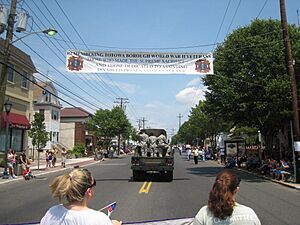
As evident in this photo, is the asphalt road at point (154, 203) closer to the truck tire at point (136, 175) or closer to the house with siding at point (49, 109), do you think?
the truck tire at point (136, 175)

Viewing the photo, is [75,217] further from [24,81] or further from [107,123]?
[107,123]

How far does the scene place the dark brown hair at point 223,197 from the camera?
315cm

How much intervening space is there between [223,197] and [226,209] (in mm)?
105

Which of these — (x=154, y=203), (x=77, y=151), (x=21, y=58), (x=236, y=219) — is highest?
(x=21, y=58)

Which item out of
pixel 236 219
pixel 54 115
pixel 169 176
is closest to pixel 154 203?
pixel 169 176

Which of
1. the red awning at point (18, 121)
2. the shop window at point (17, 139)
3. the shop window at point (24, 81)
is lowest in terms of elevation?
the shop window at point (17, 139)

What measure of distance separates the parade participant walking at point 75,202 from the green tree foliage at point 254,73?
57.4 feet

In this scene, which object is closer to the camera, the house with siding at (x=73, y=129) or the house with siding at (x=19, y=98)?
the house with siding at (x=19, y=98)

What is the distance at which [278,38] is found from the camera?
21031 millimetres

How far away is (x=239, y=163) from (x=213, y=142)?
1173 inches

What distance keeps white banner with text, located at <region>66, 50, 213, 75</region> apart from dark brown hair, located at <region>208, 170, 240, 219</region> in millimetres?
13996

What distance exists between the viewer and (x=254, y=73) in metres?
20.4

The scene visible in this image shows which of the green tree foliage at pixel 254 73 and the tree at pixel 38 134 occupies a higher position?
the green tree foliage at pixel 254 73

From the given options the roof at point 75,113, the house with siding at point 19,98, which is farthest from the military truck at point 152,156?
the roof at point 75,113
